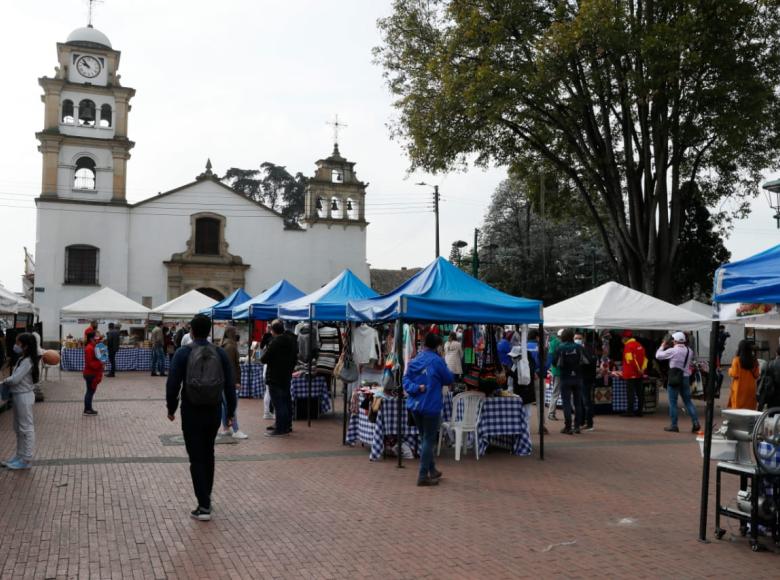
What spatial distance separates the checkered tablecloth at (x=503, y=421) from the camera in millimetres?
10094

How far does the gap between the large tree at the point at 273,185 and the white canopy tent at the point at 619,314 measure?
52616mm

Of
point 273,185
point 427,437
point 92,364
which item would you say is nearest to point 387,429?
point 427,437

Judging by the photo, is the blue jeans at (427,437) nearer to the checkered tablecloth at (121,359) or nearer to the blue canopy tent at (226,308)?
the blue canopy tent at (226,308)

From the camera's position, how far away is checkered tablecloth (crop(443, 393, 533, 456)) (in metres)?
10.1

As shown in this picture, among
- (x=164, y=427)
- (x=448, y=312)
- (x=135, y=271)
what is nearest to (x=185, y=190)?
(x=135, y=271)

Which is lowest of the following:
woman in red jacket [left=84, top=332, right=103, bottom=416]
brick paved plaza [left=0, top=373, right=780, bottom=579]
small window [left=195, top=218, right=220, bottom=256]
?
brick paved plaza [left=0, top=373, right=780, bottom=579]

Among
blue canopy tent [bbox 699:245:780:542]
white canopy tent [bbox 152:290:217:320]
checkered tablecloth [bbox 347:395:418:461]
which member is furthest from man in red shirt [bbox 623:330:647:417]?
white canopy tent [bbox 152:290:217:320]

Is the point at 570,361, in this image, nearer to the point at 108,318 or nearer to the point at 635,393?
the point at 635,393

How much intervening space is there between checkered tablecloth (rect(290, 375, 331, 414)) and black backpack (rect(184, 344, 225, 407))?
692 centimetres

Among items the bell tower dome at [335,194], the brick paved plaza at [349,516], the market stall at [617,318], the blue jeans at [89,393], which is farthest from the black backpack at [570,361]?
the bell tower dome at [335,194]

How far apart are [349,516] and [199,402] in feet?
5.71

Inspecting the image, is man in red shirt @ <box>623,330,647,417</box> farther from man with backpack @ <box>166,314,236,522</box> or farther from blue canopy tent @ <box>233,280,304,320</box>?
man with backpack @ <box>166,314,236,522</box>

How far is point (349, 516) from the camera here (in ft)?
22.3

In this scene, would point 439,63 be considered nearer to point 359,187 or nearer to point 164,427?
point 164,427
